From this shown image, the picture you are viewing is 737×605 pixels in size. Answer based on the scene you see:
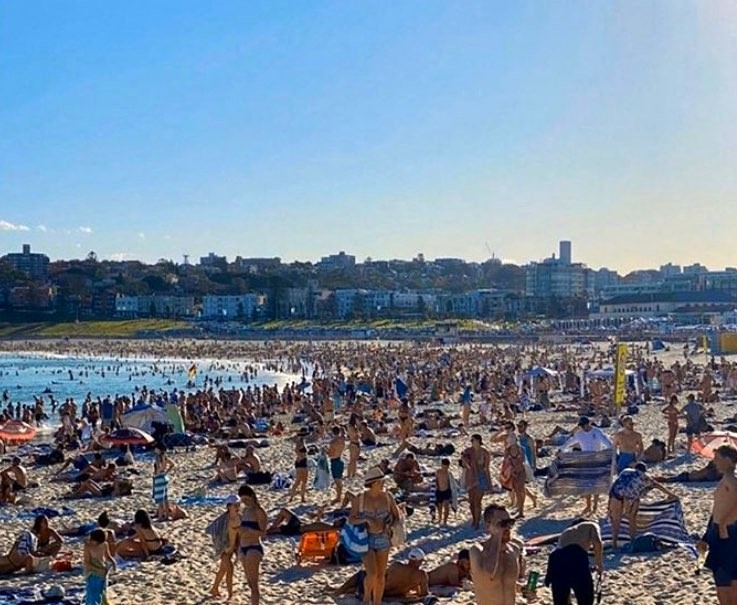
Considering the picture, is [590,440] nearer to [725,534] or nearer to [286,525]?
[286,525]

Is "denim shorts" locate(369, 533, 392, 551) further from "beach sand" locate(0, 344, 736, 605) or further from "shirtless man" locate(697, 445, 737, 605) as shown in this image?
"shirtless man" locate(697, 445, 737, 605)

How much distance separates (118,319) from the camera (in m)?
121

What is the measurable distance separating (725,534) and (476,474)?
487 centimetres

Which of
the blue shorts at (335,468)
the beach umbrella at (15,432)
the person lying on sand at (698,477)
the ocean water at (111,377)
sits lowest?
the ocean water at (111,377)

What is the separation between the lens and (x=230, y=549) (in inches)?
312

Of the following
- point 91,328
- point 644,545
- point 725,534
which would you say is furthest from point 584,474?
point 91,328

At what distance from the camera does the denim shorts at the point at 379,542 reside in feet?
22.4

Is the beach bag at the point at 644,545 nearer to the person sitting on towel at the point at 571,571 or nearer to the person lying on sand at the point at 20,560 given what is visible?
the person sitting on towel at the point at 571,571

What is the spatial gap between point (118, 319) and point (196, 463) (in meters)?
106

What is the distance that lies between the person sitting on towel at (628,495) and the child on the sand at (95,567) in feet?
15.8

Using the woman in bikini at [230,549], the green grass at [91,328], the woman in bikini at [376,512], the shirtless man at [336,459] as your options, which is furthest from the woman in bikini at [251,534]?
the green grass at [91,328]

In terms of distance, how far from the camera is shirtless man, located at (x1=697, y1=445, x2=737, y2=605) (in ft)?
19.0

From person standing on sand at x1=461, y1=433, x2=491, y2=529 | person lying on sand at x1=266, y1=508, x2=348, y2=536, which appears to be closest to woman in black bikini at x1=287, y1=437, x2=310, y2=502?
person lying on sand at x1=266, y1=508, x2=348, y2=536

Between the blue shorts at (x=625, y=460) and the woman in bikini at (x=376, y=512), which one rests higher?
the woman in bikini at (x=376, y=512)
